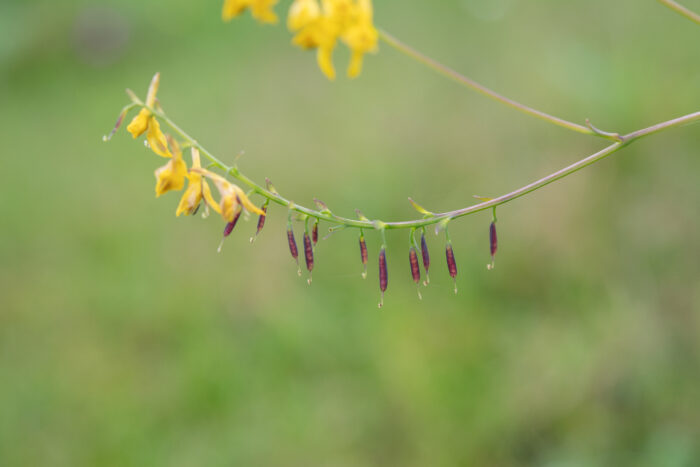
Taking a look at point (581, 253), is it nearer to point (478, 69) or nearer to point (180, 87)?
point (478, 69)

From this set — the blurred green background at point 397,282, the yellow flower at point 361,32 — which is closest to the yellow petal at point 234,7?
the yellow flower at point 361,32

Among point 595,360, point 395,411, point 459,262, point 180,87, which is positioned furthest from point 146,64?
point 595,360

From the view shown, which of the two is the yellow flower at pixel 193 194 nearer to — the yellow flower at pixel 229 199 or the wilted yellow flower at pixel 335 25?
the yellow flower at pixel 229 199

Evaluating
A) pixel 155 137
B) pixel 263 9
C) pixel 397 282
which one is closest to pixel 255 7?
pixel 263 9

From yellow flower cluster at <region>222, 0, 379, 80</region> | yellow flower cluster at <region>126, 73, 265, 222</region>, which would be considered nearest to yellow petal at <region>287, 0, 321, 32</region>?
yellow flower cluster at <region>222, 0, 379, 80</region>

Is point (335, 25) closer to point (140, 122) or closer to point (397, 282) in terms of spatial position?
point (140, 122)

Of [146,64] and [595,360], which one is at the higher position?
[146,64]
